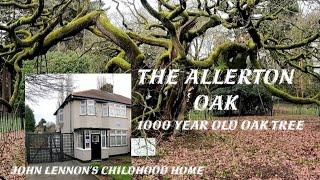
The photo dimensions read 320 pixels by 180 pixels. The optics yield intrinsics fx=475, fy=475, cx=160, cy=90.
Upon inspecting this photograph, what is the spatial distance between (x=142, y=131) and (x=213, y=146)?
2.78 meters

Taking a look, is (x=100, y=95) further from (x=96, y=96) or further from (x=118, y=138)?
(x=118, y=138)

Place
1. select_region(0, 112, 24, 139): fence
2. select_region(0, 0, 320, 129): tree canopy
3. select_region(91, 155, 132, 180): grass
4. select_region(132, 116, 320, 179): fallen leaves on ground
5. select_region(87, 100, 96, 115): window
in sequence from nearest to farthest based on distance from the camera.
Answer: select_region(87, 100, 96, 115): window → select_region(91, 155, 132, 180): grass → select_region(132, 116, 320, 179): fallen leaves on ground → select_region(0, 0, 320, 129): tree canopy → select_region(0, 112, 24, 139): fence

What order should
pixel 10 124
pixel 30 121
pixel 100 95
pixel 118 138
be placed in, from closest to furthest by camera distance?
pixel 30 121
pixel 100 95
pixel 118 138
pixel 10 124

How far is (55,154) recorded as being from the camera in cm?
612

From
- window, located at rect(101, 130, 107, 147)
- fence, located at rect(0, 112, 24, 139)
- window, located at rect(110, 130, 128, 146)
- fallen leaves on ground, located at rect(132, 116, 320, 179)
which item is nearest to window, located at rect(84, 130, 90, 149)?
window, located at rect(101, 130, 107, 147)

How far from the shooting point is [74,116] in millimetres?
6195

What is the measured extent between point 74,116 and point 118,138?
65cm

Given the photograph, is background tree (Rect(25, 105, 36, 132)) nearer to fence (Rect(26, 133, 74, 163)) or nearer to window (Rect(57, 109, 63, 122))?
fence (Rect(26, 133, 74, 163))

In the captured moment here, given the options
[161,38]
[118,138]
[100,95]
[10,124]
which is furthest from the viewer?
[161,38]

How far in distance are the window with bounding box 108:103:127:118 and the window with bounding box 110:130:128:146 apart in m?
0.22

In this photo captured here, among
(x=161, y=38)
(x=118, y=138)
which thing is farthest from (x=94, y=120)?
(x=161, y=38)

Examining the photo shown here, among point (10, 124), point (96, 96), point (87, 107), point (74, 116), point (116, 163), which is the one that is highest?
point (96, 96)

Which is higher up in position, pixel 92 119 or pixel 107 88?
pixel 107 88

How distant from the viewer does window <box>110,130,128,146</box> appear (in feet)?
20.5
